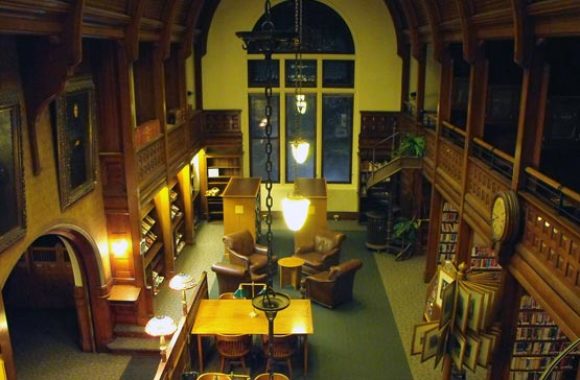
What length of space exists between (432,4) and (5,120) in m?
7.45

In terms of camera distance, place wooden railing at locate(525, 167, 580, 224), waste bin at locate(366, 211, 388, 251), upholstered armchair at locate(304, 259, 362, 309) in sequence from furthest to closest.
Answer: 1. waste bin at locate(366, 211, 388, 251)
2. upholstered armchair at locate(304, 259, 362, 309)
3. wooden railing at locate(525, 167, 580, 224)

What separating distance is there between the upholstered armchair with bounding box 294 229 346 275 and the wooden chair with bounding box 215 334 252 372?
3152mm

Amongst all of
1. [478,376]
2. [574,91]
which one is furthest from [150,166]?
[574,91]

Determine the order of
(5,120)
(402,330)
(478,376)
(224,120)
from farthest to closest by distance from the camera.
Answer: (224,120), (402,330), (478,376), (5,120)

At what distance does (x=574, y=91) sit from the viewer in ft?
28.5

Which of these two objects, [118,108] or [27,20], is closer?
[27,20]

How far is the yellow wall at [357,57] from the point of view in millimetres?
14398

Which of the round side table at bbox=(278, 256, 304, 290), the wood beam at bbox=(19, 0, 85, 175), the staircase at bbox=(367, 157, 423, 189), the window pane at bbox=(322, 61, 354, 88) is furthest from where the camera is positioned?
the window pane at bbox=(322, 61, 354, 88)

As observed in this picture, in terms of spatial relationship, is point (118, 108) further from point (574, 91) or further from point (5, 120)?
point (574, 91)

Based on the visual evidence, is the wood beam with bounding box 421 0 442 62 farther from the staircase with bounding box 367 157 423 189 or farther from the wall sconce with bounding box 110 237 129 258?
the wall sconce with bounding box 110 237 129 258

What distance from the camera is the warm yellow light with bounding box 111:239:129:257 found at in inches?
354

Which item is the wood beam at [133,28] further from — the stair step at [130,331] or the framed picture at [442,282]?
the framed picture at [442,282]

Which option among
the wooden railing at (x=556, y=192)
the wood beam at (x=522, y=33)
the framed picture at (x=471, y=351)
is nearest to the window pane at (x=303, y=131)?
the wooden railing at (x=556, y=192)

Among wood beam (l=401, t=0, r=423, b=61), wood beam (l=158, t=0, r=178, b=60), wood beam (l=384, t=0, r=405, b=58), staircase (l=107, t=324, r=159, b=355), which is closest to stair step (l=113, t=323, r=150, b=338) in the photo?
staircase (l=107, t=324, r=159, b=355)
